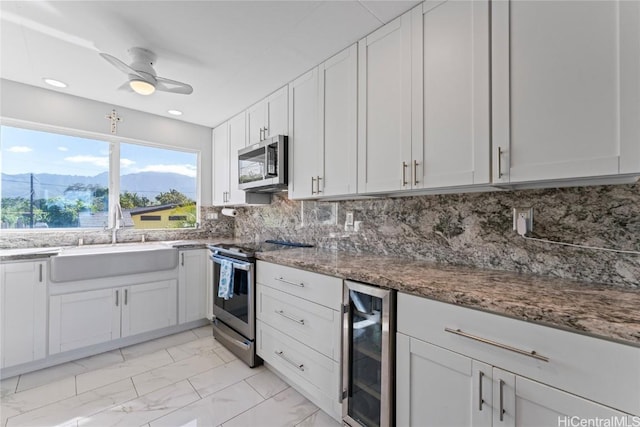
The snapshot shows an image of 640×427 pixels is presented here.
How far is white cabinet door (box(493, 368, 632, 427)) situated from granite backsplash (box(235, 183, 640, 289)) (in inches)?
26.4

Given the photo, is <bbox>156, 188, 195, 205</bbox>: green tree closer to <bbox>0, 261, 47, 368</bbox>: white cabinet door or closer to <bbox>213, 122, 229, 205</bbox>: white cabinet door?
<bbox>213, 122, 229, 205</bbox>: white cabinet door

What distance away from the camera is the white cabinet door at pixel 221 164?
339 cm

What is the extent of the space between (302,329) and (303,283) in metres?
0.31

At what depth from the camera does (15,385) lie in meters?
2.01

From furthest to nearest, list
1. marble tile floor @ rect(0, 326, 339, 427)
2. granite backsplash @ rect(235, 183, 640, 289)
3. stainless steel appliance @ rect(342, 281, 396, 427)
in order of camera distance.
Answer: marble tile floor @ rect(0, 326, 339, 427) → stainless steel appliance @ rect(342, 281, 396, 427) → granite backsplash @ rect(235, 183, 640, 289)

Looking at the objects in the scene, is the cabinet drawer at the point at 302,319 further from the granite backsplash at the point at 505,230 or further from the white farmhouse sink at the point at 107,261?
the white farmhouse sink at the point at 107,261

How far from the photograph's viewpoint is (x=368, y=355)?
1.46 metres

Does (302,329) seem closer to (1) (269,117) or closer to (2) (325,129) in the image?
(2) (325,129)

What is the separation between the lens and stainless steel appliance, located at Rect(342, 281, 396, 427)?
129cm

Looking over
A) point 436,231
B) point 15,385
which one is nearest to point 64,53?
point 15,385

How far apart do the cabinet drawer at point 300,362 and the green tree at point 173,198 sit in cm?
212

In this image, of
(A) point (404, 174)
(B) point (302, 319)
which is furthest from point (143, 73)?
(B) point (302, 319)

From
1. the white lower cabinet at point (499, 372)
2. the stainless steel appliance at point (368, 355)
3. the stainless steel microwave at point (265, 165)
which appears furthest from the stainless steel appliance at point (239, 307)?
the white lower cabinet at point (499, 372)


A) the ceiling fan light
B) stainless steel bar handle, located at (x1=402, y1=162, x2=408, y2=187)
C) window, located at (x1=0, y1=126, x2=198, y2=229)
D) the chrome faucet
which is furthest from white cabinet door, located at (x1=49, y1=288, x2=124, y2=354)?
stainless steel bar handle, located at (x1=402, y1=162, x2=408, y2=187)
